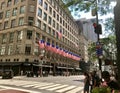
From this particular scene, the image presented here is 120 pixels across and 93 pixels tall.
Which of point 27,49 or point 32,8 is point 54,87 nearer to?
point 27,49

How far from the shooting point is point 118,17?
2.40 meters

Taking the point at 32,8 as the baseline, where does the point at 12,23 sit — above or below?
below

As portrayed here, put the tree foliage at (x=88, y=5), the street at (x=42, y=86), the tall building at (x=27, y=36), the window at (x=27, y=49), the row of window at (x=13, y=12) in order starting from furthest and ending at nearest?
1. the row of window at (x=13, y=12)
2. the window at (x=27, y=49)
3. the tall building at (x=27, y=36)
4. the street at (x=42, y=86)
5. the tree foliage at (x=88, y=5)

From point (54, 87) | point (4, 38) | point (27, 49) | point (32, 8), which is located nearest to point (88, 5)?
point (54, 87)

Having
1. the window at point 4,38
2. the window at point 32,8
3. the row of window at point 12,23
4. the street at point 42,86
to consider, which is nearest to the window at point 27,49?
the row of window at point 12,23

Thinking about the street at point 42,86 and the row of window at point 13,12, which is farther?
the row of window at point 13,12

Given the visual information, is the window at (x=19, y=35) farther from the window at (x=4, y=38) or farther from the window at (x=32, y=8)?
the window at (x=32, y=8)

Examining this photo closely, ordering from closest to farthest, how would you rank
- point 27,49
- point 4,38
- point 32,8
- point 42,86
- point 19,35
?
point 42,86 → point 27,49 → point 19,35 → point 32,8 → point 4,38

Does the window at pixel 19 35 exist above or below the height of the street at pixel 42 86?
above

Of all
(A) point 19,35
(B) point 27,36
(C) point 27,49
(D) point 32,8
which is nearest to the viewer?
(C) point 27,49

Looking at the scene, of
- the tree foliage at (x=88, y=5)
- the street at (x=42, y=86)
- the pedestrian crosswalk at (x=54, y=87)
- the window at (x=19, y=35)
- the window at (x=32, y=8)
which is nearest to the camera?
the tree foliage at (x=88, y=5)

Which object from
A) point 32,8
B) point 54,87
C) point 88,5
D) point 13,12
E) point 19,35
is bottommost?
point 54,87

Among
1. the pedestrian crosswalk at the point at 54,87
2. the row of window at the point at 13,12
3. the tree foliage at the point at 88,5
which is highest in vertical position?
the row of window at the point at 13,12

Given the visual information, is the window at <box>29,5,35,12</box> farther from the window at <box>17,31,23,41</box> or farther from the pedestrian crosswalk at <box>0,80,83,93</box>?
the pedestrian crosswalk at <box>0,80,83,93</box>
